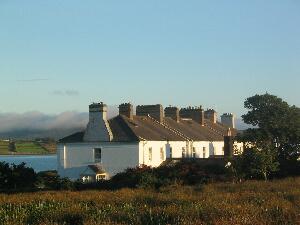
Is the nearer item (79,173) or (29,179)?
(29,179)

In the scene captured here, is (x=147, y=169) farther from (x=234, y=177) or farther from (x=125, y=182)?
(x=234, y=177)

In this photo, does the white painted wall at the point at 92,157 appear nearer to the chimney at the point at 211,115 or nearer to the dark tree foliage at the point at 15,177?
the dark tree foliage at the point at 15,177

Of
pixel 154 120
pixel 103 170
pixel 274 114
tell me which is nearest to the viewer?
pixel 103 170

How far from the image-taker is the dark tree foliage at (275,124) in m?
53.8

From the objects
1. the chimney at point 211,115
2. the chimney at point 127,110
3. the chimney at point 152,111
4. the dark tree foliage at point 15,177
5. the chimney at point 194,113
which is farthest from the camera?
the chimney at point 211,115

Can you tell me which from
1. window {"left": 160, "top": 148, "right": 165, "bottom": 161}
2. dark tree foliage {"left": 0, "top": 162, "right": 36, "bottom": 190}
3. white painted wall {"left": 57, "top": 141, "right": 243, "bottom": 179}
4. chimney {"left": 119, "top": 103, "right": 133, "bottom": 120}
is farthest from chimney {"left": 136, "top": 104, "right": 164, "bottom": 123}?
dark tree foliage {"left": 0, "top": 162, "right": 36, "bottom": 190}

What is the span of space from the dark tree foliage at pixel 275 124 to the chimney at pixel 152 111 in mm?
9832

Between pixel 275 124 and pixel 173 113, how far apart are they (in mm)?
15928

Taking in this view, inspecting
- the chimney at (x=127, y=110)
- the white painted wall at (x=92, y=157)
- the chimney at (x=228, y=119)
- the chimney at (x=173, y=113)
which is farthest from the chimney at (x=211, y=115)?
the white painted wall at (x=92, y=157)

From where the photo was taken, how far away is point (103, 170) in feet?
179

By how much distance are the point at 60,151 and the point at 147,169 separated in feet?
47.6

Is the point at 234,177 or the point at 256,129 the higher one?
the point at 256,129

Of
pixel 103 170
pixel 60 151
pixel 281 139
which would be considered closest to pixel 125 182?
pixel 103 170

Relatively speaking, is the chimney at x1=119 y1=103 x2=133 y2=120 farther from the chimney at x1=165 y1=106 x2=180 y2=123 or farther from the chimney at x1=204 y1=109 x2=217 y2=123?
the chimney at x1=204 y1=109 x2=217 y2=123
